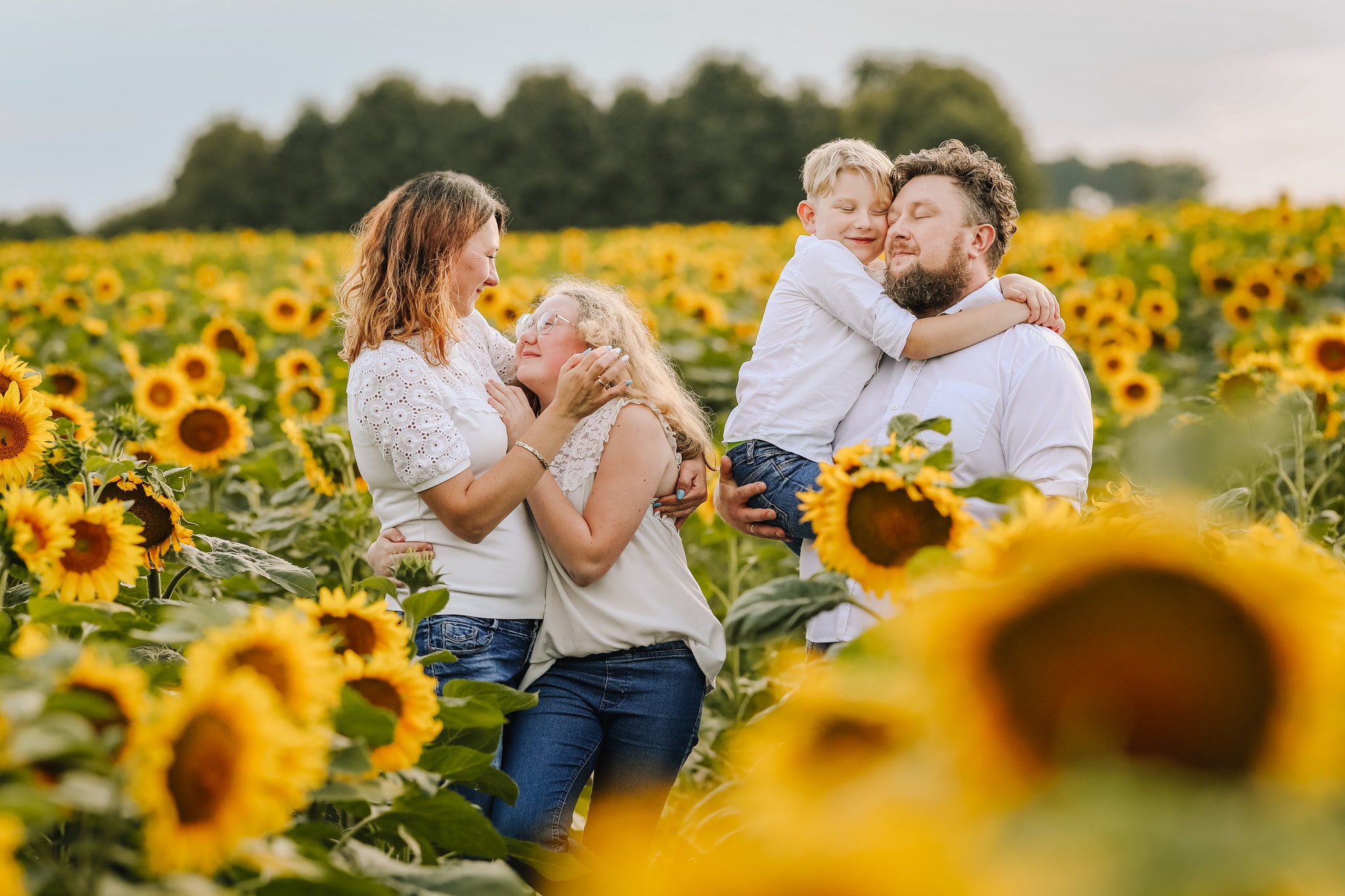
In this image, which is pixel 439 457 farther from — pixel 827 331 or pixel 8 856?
pixel 8 856

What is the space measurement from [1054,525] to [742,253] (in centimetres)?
1222

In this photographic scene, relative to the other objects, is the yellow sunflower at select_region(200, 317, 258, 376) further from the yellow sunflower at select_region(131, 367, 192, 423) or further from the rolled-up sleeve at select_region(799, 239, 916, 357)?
the rolled-up sleeve at select_region(799, 239, 916, 357)

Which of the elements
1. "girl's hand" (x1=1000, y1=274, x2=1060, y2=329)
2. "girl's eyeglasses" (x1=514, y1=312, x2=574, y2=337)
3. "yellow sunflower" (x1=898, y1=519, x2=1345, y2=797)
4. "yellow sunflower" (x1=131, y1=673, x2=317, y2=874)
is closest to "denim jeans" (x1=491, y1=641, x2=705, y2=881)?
"girl's eyeglasses" (x1=514, y1=312, x2=574, y2=337)

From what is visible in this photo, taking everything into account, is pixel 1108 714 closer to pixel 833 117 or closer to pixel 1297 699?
pixel 1297 699

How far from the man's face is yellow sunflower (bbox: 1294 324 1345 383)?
194 centimetres

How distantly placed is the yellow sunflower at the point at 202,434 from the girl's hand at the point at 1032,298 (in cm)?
215

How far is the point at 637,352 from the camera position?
2822mm

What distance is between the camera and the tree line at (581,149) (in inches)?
1698

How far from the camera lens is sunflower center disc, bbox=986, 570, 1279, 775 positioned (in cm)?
62

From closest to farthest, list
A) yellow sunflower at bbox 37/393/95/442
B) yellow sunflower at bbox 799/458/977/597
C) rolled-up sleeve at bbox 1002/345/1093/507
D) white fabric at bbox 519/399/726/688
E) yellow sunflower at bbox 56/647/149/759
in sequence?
yellow sunflower at bbox 56/647/149/759 → yellow sunflower at bbox 799/458/977/597 → yellow sunflower at bbox 37/393/95/442 → rolled-up sleeve at bbox 1002/345/1093/507 → white fabric at bbox 519/399/726/688

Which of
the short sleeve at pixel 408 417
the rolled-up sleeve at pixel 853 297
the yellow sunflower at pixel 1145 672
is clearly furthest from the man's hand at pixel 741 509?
the yellow sunflower at pixel 1145 672

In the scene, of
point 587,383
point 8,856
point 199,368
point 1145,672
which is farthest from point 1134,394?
point 8,856

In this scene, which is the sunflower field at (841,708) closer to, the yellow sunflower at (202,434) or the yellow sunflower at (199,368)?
the yellow sunflower at (202,434)

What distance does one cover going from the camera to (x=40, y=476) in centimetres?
195
